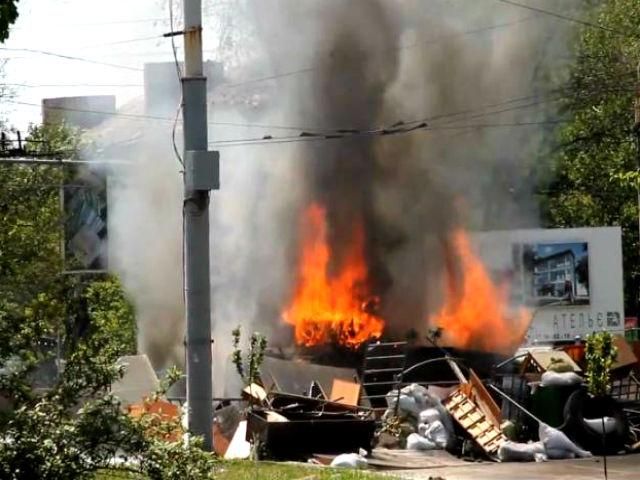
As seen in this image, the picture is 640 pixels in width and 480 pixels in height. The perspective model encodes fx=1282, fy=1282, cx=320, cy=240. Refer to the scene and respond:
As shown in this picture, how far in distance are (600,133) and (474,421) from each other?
19.6 metres

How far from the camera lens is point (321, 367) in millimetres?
22375

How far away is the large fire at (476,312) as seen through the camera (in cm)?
2897

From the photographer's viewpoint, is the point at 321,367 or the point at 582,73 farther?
the point at 582,73

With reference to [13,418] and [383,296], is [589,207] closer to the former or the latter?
[383,296]

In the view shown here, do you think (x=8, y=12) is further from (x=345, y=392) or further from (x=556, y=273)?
(x=556, y=273)

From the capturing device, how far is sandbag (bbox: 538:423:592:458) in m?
18.0

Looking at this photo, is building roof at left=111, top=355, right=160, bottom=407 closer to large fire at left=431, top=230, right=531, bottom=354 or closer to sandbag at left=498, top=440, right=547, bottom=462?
sandbag at left=498, top=440, right=547, bottom=462

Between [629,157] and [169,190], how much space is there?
44.7ft

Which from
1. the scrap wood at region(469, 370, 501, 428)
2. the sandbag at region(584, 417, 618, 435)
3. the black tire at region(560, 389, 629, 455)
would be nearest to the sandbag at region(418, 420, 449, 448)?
the scrap wood at region(469, 370, 501, 428)

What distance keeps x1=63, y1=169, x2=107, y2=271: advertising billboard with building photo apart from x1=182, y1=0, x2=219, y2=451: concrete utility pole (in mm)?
19555

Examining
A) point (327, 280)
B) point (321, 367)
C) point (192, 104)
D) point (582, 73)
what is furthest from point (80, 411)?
point (582, 73)

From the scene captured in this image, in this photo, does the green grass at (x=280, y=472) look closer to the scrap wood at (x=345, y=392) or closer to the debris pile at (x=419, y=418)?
the debris pile at (x=419, y=418)

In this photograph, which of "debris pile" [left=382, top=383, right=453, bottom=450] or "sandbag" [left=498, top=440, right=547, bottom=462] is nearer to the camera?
"sandbag" [left=498, top=440, right=547, bottom=462]

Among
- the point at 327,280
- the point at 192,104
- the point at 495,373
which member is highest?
the point at 192,104
